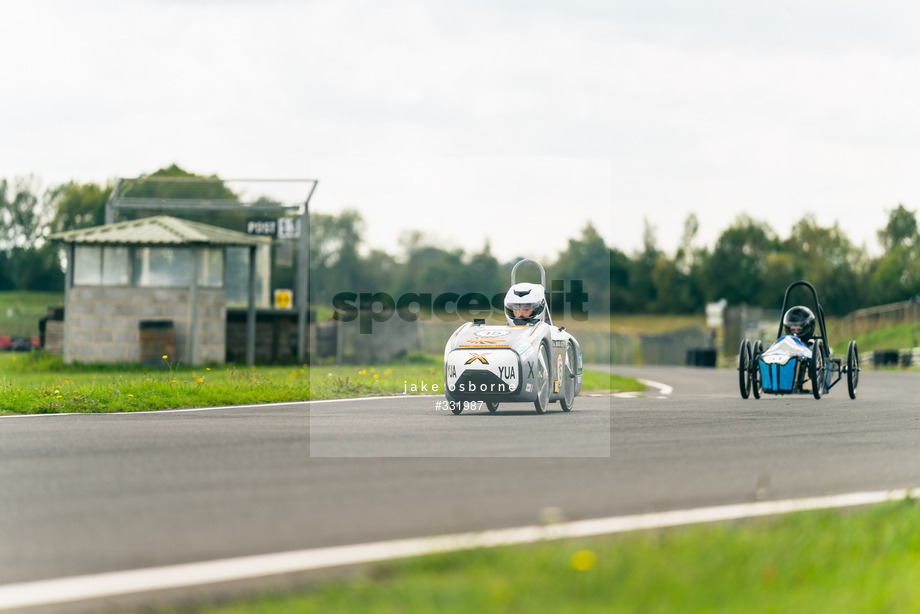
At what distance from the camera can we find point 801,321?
18188mm

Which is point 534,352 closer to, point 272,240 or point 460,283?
point 460,283

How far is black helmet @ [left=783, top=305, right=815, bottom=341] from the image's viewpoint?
1817 centimetres

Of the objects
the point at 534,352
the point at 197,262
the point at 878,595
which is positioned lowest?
the point at 878,595

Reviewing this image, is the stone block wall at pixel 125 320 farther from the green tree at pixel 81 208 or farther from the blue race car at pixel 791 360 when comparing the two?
the green tree at pixel 81 208

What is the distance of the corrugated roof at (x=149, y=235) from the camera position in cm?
2688

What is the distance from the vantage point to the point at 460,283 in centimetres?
2862

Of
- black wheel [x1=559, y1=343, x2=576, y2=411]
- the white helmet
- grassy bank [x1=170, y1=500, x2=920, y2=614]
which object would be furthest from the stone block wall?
grassy bank [x1=170, y1=500, x2=920, y2=614]

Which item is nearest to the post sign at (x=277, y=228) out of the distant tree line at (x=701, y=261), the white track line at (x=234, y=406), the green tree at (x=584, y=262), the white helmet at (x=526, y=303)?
the distant tree line at (x=701, y=261)

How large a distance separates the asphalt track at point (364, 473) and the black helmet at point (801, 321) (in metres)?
3.48

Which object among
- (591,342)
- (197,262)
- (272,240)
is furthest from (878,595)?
(591,342)

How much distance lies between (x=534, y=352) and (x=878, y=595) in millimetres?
8875

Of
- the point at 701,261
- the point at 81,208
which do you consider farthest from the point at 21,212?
the point at 701,261

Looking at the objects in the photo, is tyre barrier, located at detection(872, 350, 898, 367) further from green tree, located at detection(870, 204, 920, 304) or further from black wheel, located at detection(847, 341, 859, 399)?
green tree, located at detection(870, 204, 920, 304)

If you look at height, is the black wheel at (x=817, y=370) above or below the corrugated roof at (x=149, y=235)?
below
